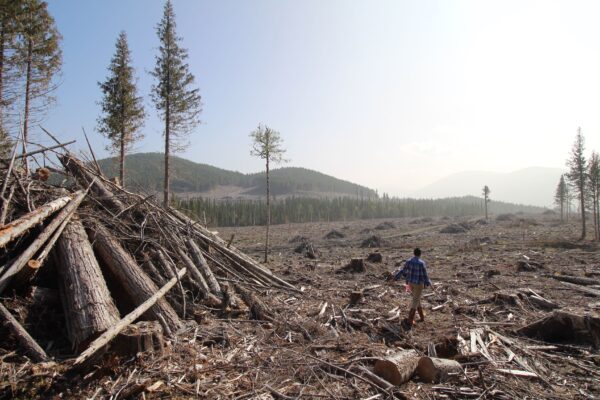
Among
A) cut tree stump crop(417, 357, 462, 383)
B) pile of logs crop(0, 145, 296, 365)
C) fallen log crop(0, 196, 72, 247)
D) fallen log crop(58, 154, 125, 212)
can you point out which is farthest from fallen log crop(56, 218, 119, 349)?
cut tree stump crop(417, 357, 462, 383)

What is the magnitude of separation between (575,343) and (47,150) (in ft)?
38.8

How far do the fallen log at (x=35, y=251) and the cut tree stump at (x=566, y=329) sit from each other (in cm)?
880

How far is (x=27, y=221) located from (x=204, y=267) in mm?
3423

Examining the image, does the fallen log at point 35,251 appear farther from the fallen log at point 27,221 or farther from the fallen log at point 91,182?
the fallen log at point 91,182

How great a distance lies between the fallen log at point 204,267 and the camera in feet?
25.3

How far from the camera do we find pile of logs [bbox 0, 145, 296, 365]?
5.10 metres

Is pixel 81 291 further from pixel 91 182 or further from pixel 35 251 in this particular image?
pixel 91 182

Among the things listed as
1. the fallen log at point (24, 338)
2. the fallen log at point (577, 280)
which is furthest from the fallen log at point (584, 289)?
the fallen log at point (24, 338)

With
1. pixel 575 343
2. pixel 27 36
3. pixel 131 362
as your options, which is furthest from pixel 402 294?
pixel 27 36

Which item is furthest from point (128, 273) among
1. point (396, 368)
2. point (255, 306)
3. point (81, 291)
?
point (396, 368)

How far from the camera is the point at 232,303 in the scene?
24.5 ft

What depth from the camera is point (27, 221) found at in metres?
5.81

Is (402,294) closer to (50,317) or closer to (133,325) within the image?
(133,325)

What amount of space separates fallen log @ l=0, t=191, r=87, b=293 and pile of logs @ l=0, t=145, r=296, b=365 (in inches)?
0.5
